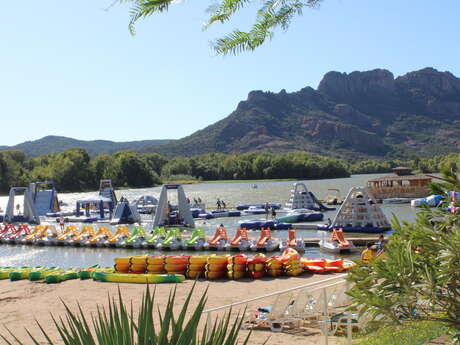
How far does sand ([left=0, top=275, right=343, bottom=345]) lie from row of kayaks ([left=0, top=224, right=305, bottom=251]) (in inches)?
354

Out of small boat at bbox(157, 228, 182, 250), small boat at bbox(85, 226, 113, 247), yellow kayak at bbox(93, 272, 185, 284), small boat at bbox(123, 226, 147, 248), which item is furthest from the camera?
small boat at bbox(85, 226, 113, 247)

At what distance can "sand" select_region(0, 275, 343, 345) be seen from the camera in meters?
12.9

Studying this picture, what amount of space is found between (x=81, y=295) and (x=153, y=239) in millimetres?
13243

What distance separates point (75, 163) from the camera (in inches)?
5276

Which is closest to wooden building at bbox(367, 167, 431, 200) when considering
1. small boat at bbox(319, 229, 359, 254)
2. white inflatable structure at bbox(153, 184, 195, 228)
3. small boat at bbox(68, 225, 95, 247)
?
white inflatable structure at bbox(153, 184, 195, 228)

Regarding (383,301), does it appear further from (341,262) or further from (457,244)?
(341,262)

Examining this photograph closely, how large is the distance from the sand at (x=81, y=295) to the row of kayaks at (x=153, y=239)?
29.5 ft

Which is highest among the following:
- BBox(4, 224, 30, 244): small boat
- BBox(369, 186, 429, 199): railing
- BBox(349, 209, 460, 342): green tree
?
BBox(349, 209, 460, 342): green tree

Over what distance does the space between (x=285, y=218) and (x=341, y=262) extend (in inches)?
904

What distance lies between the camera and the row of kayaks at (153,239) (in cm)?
2570

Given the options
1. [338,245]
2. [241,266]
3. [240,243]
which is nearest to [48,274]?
[241,266]

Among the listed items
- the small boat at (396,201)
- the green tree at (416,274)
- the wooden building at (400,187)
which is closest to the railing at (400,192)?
the wooden building at (400,187)

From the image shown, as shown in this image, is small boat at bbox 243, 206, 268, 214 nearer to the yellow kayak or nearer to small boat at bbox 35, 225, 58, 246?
small boat at bbox 35, 225, 58, 246

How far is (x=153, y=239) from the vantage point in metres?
28.4
